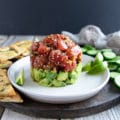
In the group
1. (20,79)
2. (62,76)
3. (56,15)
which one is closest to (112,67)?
(62,76)

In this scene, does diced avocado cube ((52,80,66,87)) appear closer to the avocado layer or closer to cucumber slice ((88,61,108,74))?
the avocado layer

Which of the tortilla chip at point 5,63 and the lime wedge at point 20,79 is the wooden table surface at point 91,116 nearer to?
the lime wedge at point 20,79

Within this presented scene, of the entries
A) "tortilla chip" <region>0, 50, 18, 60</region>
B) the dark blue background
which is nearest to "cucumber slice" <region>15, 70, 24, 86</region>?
"tortilla chip" <region>0, 50, 18, 60</region>

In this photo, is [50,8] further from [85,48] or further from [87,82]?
[87,82]

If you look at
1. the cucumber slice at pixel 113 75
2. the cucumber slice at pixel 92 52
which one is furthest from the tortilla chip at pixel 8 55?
the cucumber slice at pixel 113 75

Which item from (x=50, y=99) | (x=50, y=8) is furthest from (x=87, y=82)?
(x=50, y=8)

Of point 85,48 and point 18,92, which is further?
point 85,48

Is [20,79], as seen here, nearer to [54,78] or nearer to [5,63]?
[54,78]
